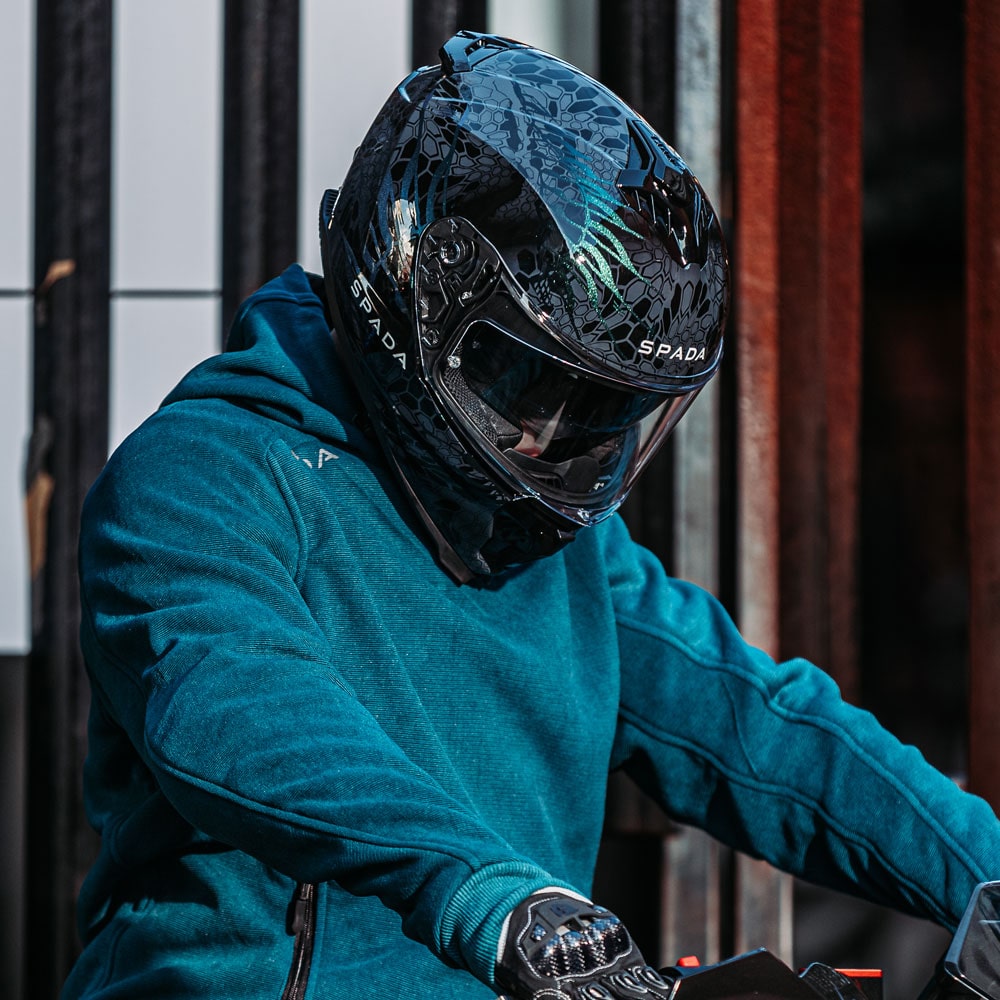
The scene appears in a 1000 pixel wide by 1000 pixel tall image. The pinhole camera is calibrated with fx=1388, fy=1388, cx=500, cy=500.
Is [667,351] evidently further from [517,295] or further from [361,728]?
[361,728]

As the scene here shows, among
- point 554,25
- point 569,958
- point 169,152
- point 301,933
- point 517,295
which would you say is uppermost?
point 554,25

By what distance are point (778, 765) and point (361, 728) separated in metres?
0.56

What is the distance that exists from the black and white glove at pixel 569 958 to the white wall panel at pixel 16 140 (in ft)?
7.24

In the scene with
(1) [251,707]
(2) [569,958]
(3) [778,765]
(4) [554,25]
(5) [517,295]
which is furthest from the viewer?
(4) [554,25]

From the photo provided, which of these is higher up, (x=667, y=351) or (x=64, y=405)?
(x=667, y=351)

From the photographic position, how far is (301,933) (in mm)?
1143

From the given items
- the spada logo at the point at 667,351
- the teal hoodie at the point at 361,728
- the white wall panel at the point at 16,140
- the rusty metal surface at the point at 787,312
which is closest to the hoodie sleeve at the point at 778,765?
the teal hoodie at the point at 361,728

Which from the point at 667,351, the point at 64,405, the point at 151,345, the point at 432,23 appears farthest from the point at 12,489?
the point at 667,351

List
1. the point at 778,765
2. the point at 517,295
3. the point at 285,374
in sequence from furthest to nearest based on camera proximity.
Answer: the point at 778,765 → the point at 285,374 → the point at 517,295

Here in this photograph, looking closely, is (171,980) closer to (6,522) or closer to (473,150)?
(473,150)

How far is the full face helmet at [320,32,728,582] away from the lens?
1.14m

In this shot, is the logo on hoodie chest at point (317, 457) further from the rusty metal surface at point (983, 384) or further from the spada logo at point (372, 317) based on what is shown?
the rusty metal surface at point (983, 384)

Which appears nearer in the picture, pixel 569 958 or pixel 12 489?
pixel 569 958

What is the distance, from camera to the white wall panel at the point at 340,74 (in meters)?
2.66
